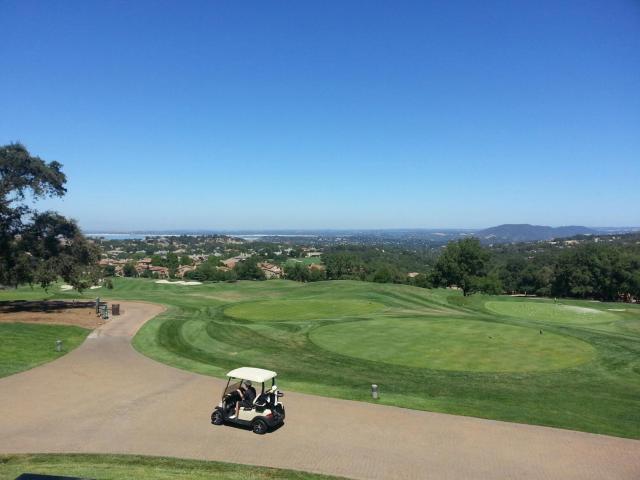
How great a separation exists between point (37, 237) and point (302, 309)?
22.9 meters

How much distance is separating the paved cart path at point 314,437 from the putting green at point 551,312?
2863 centimetres

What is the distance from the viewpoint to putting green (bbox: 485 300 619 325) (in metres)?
41.2

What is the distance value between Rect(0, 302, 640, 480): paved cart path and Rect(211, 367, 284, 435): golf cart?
343 mm

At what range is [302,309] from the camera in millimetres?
43438

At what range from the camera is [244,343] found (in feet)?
96.0

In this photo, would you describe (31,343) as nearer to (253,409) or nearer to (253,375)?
(253,375)

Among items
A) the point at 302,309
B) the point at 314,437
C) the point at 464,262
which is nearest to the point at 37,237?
the point at 302,309

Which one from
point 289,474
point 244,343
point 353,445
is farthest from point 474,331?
point 289,474

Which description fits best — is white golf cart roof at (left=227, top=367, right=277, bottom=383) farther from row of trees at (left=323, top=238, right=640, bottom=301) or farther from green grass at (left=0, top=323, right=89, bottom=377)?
row of trees at (left=323, top=238, right=640, bottom=301)

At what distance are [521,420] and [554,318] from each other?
93.7 feet

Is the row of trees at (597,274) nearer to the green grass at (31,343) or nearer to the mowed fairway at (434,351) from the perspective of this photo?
the mowed fairway at (434,351)

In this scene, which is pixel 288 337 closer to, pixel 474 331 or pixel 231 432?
pixel 474 331

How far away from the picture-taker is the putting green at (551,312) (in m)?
41.2

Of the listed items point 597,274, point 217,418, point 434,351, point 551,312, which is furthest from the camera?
point 597,274
